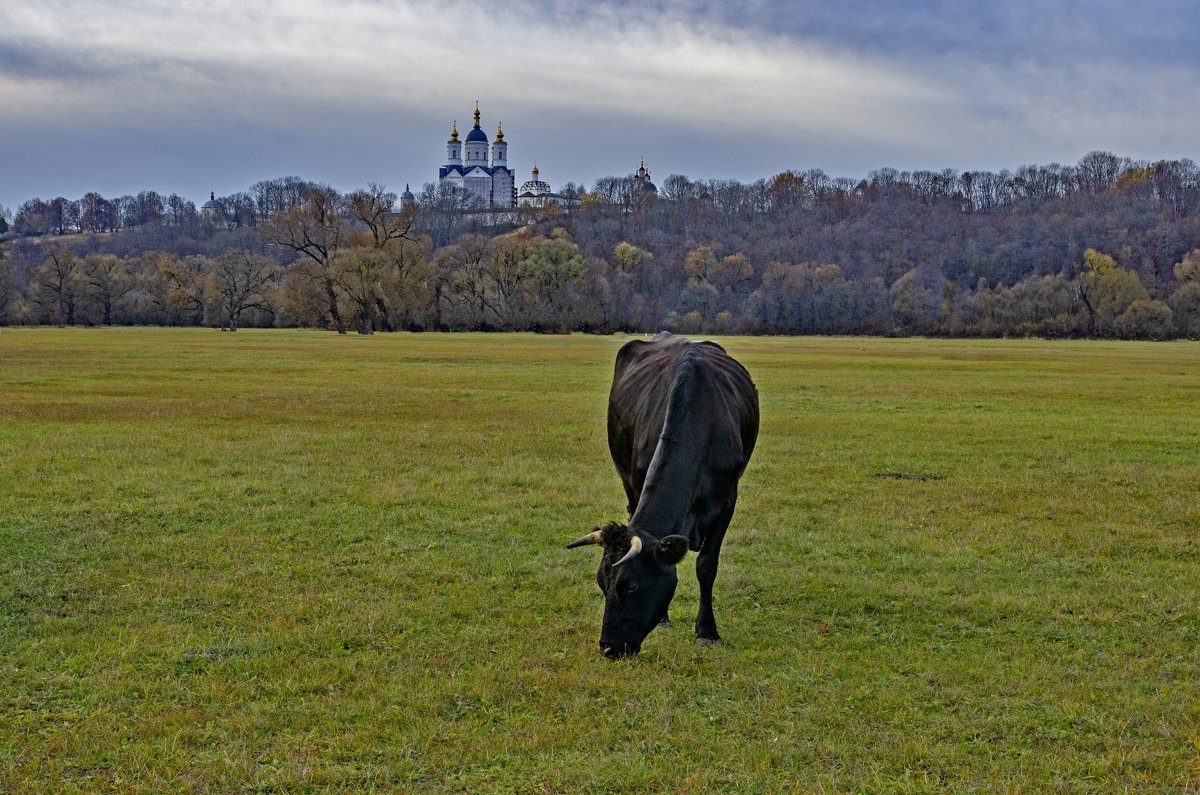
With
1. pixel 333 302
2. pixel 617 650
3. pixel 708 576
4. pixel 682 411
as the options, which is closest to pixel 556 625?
pixel 708 576

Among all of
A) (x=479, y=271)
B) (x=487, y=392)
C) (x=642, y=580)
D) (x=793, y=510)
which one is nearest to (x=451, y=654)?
(x=642, y=580)

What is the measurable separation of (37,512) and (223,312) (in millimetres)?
108905

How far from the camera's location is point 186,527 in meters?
11.4

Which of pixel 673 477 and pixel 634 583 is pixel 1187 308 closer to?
pixel 673 477

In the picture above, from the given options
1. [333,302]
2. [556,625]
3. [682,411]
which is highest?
[333,302]

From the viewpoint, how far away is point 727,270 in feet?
433

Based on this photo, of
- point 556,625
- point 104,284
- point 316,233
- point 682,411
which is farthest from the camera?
point 104,284

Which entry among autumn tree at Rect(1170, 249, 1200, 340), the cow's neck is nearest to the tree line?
autumn tree at Rect(1170, 249, 1200, 340)

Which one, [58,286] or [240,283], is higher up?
[240,283]

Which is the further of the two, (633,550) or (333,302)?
(333,302)

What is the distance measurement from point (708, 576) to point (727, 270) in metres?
127

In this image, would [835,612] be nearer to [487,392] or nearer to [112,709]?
[112,709]

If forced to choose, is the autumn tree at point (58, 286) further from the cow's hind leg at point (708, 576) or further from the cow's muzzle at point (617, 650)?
the cow's muzzle at point (617, 650)

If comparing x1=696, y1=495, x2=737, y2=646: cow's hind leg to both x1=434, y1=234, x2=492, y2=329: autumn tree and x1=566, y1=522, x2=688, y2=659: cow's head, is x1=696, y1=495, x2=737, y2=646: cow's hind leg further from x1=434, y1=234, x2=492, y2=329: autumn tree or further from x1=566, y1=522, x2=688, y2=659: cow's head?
x1=434, y1=234, x2=492, y2=329: autumn tree
